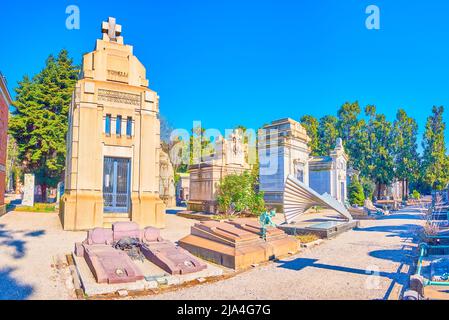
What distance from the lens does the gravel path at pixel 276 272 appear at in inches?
257

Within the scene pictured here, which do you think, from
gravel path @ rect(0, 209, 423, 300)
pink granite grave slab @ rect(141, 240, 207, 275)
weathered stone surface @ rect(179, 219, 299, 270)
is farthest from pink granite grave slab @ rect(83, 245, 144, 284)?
weathered stone surface @ rect(179, 219, 299, 270)

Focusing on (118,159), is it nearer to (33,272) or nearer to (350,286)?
(33,272)

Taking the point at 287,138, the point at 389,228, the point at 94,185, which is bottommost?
the point at 389,228

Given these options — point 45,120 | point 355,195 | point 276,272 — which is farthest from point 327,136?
point 276,272

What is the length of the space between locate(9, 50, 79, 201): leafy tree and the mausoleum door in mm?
11300

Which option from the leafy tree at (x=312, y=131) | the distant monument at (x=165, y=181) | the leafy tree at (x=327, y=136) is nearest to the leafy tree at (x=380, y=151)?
the leafy tree at (x=327, y=136)

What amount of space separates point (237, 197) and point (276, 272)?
494 inches

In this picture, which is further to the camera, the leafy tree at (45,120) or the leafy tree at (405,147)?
the leafy tree at (405,147)

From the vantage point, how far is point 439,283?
6.28 m

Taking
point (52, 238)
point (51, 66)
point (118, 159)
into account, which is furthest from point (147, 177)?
point (51, 66)

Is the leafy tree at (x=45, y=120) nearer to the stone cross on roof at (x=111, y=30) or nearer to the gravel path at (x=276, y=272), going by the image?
the stone cross on roof at (x=111, y=30)

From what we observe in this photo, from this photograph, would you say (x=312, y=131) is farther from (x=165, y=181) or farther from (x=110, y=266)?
(x=110, y=266)

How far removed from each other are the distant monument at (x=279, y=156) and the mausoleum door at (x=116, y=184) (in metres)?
12.3
